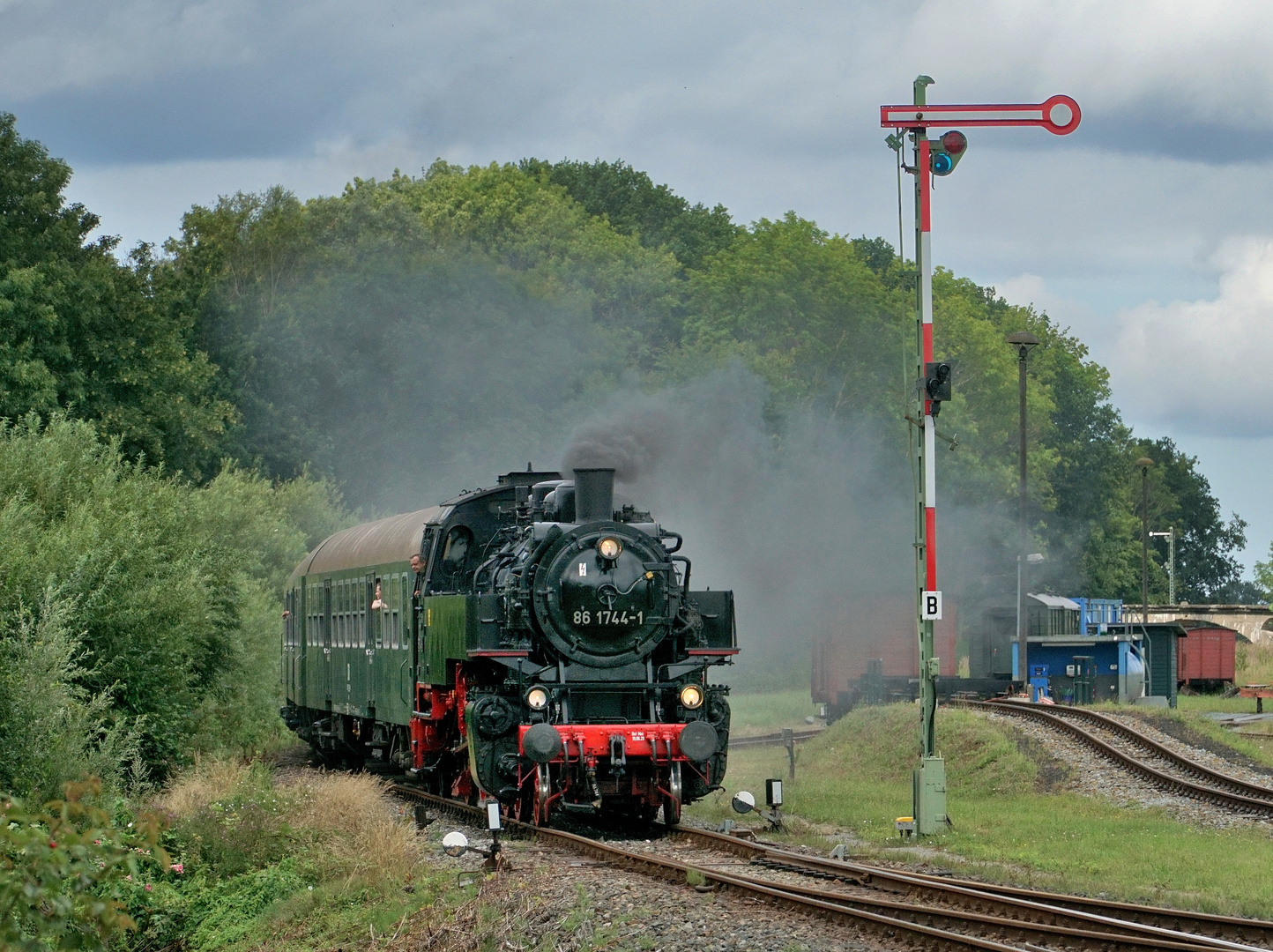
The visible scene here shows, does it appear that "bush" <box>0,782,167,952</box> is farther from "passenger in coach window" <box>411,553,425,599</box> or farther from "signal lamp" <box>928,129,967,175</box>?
"signal lamp" <box>928,129,967,175</box>

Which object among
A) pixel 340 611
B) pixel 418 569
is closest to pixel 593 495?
pixel 418 569

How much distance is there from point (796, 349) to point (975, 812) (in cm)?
4050

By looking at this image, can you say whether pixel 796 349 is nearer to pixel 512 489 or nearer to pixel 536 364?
pixel 536 364

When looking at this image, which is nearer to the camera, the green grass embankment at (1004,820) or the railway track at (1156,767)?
the green grass embankment at (1004,820)

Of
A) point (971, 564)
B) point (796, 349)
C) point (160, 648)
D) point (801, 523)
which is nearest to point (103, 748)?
point (160, 648)

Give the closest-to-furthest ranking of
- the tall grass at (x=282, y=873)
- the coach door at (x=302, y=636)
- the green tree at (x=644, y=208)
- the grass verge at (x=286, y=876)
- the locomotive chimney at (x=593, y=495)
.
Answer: the grass verge at (x=286, y=876) < the tall grass at (x=282, y=873) < the locomotive chimney at (x=593, y=495) < the coach door at (x=302, y=636) < the green tree at (x=644, y=208)

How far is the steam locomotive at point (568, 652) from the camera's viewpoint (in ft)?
45.6

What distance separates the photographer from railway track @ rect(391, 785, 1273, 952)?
932 cm

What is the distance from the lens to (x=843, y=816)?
1680cm

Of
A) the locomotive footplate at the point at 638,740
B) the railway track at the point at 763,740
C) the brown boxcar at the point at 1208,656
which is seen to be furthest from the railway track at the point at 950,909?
the brown boxcar at the point at 1208,656

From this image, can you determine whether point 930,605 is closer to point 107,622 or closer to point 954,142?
point 954,142

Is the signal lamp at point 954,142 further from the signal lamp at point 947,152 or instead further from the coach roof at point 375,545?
the coach roof at point 375,545

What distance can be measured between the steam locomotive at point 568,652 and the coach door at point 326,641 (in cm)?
589

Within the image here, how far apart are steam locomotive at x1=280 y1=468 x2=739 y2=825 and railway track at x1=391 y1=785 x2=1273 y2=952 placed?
1070mm
